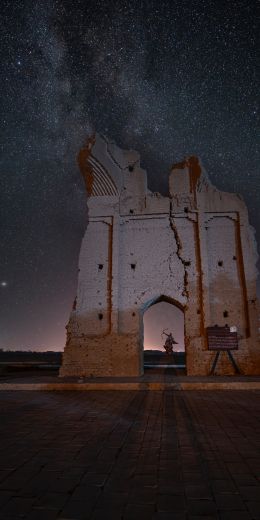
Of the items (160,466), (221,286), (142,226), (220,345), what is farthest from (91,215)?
(160,466)

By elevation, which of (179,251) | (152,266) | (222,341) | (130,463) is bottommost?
(130,463)

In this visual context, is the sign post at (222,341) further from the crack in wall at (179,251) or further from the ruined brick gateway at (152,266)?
the crack in wall at (179,251)

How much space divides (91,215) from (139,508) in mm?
11638

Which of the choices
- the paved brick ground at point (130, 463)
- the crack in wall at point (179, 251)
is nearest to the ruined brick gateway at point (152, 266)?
the crack in wall at point (179, 251)

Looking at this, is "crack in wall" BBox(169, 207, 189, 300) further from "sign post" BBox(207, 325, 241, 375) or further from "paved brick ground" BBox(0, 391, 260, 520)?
"paved brick ground" BBox(0, 391, 260, 520)

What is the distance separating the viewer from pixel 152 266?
41.3ft

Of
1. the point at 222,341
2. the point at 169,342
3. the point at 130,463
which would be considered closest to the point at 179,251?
the point at 222,341

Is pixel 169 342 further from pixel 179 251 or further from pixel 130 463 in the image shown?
pixel 130 463

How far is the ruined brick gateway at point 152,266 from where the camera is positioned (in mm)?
11695

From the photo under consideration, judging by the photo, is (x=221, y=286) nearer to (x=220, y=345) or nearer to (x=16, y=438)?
(x=220, y=345)

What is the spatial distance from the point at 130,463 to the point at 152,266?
9.55 metres

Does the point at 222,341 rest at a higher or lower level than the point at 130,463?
higher

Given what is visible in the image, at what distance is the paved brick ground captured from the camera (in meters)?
2.36

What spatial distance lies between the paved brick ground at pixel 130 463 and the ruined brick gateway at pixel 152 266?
5.55m
